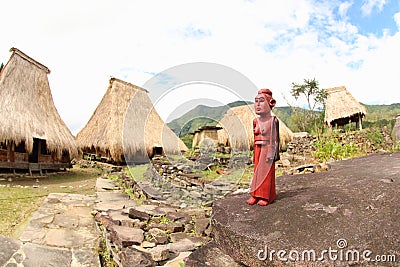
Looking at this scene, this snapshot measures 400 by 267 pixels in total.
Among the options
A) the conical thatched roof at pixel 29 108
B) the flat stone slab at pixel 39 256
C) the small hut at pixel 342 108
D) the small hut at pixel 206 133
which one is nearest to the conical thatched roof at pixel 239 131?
the small hut at pixel 206 133

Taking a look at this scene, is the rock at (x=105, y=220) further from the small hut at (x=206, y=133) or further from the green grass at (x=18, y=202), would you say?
the small hut at (x=206, y=133)

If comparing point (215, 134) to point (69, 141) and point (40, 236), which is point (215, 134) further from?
point (40, 236)

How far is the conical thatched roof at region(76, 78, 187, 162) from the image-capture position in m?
13.6

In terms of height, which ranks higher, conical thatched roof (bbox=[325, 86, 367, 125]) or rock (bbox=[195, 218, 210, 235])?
conical thatched roof (bbox=[325, 86, 367, 125])

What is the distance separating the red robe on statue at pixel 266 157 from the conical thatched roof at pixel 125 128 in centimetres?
1019

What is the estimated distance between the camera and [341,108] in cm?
1507

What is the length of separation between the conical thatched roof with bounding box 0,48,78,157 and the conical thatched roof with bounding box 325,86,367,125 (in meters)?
13.0

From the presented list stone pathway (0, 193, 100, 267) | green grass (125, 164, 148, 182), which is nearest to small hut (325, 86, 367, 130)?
green grass (125, 164, 148, 182)

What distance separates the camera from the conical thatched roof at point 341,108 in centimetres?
1458

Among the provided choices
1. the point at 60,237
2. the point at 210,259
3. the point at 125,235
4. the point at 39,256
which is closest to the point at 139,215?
the point at 125,235

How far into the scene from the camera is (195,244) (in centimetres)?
315

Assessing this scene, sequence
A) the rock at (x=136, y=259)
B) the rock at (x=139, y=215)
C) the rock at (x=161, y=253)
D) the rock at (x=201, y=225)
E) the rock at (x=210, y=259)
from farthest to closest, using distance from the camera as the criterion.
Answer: the rock at (x=139, y=215)
the rock at (x=201, y=225)
the rock at (x=161, y=253)
the rock at (x=136, y=259)
the rock at (x=210, y=259)

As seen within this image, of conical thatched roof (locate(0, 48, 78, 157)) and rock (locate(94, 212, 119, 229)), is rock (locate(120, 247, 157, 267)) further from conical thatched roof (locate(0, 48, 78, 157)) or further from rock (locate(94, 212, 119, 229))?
conical thatched roof (locate(0, 48, 78, 157))

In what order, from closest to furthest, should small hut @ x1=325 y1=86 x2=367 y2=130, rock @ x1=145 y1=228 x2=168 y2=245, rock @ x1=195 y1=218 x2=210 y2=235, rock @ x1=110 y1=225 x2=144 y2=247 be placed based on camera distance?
rock @ x1=110 y1=225 x2=144 y2=247 < rock @ x1=145 y1=228 x2=168 y2=245 < rock @ x1=195 y1=218 x2=210 y2=235 < small hut @ x1=325 y1=86 x2=367 y2=130
